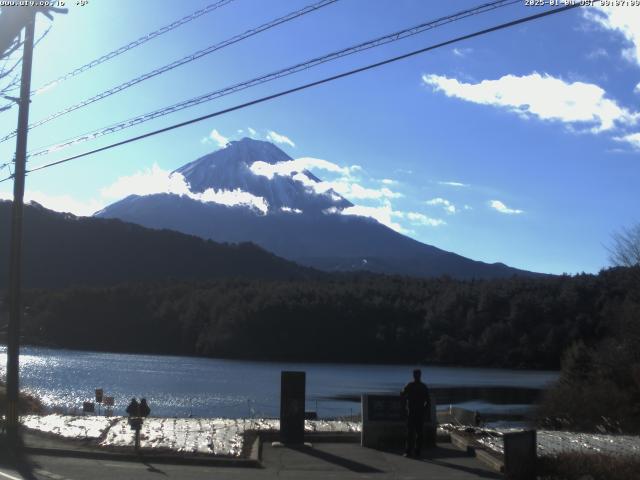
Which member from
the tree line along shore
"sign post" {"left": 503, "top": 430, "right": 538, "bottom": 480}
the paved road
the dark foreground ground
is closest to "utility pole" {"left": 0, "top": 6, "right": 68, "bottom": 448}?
the dark foreground ground

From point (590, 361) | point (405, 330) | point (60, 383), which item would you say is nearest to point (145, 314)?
point (405, 330)

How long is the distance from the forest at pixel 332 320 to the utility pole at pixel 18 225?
75775 millimetres

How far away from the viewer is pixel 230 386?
58.8 meters

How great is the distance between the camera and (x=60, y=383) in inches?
2140

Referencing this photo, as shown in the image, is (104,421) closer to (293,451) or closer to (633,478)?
(293,451)

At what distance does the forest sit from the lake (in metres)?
6.23

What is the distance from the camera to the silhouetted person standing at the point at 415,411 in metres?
14.0

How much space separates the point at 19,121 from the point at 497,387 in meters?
56.4

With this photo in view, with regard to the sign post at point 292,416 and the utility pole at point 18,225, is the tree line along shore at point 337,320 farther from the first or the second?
the utility pole at point 18,225

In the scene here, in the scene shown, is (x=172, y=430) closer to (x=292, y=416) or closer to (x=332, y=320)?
(x=292, y=416)

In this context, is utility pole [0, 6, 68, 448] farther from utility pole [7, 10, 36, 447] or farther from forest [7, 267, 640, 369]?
forest [7, 267, 640, 369]

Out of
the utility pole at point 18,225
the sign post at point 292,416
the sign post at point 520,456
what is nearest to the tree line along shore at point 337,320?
the sign post at point 292,416

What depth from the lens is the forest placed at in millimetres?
93000

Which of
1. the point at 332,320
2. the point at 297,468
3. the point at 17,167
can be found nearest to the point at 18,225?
the point at 17,167
